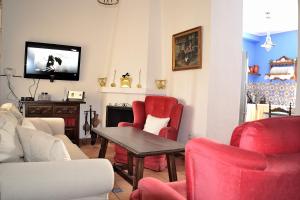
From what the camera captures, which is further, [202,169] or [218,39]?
[218,39]

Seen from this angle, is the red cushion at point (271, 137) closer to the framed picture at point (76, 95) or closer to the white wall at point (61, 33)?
the framed picture at point (76, 95)

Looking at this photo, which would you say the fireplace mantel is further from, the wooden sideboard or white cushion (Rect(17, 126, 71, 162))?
white cushion (Rect(17, 126, 71, 162))

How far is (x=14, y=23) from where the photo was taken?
4.93 metres

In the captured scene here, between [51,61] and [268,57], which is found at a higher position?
[268,57]

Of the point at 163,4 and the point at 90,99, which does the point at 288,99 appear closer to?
the point at 163,4

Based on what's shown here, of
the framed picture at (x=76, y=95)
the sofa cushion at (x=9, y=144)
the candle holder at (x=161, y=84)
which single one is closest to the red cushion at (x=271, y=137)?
the sofa cushion at (x=9, y=144)

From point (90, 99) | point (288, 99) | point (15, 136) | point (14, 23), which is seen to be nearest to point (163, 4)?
point (90, 99)

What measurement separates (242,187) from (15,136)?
5.04ft

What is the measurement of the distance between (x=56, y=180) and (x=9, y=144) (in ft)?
1.44

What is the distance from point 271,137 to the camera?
1.05 m

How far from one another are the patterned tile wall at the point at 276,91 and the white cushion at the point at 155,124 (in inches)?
206

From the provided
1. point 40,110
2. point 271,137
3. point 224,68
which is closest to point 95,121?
point 40,110

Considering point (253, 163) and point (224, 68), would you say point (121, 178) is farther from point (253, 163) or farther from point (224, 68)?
point (253, 163)

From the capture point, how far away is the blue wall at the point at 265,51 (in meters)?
7.82
